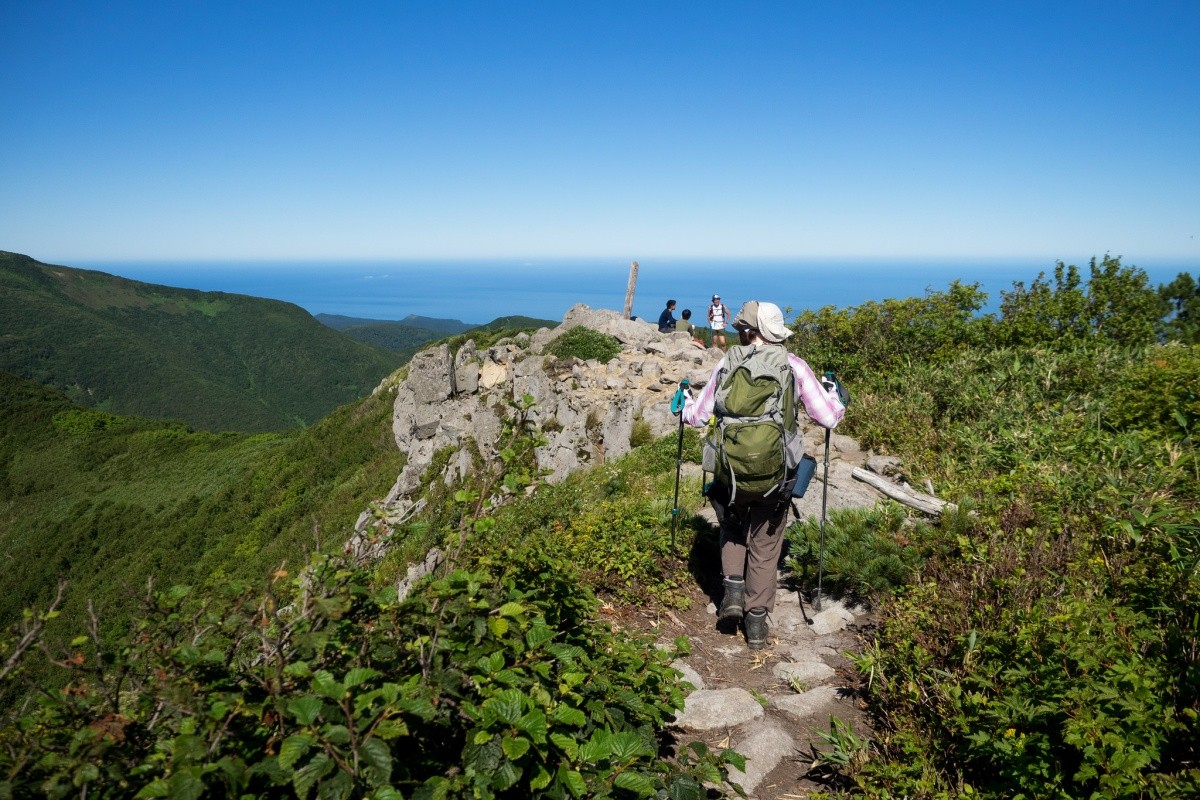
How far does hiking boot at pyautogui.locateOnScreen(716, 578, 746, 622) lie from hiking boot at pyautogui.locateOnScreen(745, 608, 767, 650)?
10 cm

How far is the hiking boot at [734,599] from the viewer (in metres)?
5.10

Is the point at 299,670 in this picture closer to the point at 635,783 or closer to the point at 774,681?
the point at 635,783

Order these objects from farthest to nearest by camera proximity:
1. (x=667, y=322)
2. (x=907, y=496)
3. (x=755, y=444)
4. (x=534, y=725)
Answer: (x=667, y=322) → (x=907, y=496) → (x=755, y=444) → (x=534, y=725)

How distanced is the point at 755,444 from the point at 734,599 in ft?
4.94

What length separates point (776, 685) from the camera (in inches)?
180

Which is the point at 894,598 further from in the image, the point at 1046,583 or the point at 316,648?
the point at 316,648

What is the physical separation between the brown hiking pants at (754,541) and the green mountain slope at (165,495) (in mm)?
16470

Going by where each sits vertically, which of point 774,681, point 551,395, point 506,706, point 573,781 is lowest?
point 774,681

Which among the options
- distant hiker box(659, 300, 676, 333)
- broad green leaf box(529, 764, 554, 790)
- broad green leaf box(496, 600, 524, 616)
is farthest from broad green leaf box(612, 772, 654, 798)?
distant hiker box(659, 300, 676, 333)

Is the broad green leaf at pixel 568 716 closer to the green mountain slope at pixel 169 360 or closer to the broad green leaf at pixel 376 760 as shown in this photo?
the broad green leaf at pixel 376 760

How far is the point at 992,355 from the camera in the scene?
31.9 feet

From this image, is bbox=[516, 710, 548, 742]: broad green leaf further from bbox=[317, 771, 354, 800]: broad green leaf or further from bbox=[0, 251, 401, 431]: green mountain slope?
bbox=[0, 251, 401, 431]: green mountain slope

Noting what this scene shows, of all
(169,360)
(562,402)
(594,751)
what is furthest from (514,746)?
(169,360)

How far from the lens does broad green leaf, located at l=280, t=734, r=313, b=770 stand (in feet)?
5.36
